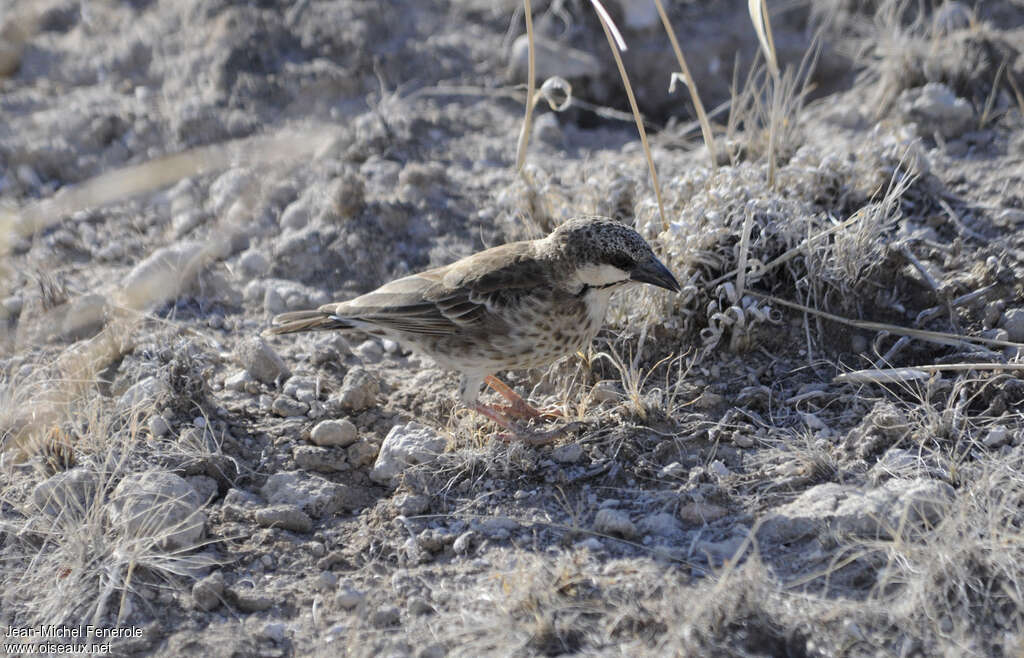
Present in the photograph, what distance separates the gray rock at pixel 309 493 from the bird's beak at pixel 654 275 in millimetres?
1493

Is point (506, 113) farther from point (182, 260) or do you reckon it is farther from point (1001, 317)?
point (1001, 317)

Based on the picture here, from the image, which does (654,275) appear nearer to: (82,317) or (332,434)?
(332,434)

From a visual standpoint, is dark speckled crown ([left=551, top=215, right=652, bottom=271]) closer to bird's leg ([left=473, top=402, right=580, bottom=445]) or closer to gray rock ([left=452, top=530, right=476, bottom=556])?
bird's leg ([left=473, top=402, right=580, bottom=445])

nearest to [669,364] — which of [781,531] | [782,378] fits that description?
[782,378]

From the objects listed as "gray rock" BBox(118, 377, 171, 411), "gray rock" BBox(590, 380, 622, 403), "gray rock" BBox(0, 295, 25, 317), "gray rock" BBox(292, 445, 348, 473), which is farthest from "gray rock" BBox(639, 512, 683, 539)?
"gray rock" BBox(0, 295, 25, 317)

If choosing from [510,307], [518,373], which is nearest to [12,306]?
[518,373]

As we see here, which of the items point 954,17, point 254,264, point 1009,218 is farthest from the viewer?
point 954,17

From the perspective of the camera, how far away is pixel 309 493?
3.75 m

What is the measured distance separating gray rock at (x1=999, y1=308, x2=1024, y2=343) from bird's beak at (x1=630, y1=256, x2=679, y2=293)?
4.89ft

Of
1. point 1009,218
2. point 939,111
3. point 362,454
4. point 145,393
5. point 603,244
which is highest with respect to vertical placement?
point 603,244

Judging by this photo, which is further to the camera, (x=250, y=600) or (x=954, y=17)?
(x=954, y=17)

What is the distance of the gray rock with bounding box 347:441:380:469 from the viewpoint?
3.97 meters

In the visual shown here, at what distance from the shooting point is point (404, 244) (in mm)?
5305

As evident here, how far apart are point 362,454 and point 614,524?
1.21m
